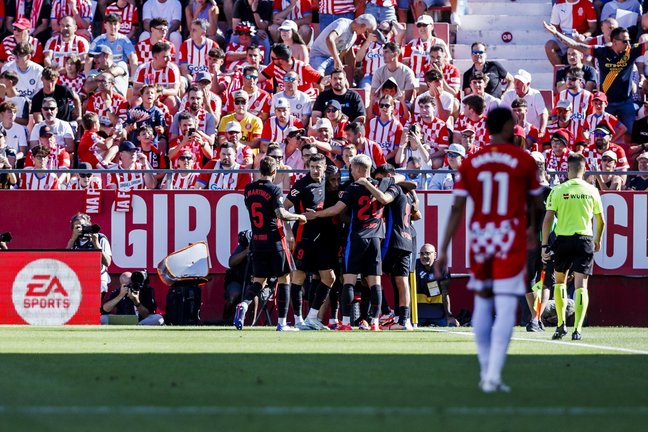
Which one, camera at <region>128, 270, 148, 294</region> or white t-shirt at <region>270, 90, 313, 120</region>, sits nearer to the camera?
camera at <region>128, 270, 148, 294</region>

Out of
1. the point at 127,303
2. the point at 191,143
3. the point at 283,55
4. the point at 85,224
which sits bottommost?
the point at 127,303

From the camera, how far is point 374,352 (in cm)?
1284

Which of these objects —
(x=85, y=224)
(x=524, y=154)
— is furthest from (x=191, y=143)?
(x=524, y=154)

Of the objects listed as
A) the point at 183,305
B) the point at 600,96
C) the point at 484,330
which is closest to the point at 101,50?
the point at 183,305

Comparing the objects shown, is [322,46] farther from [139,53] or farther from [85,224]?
[85,224]

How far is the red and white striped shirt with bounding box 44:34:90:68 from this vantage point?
24.6 meters

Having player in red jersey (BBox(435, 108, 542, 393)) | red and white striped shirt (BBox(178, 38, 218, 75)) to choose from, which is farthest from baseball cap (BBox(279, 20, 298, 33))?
player in red jersey (BBox(435, 108, 542, 393))

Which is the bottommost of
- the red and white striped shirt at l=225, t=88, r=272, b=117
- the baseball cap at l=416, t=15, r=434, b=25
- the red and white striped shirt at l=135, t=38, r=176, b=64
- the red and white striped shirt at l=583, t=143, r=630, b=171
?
the red and white striped shirt at l=583, t=143, r=630, b=171

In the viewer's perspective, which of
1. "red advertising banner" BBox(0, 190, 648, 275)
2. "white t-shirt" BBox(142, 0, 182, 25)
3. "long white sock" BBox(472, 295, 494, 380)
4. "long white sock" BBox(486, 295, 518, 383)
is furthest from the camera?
"white t-shirt" BBox(142, 0, 182, 25)

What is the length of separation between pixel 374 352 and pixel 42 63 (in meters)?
13.9
